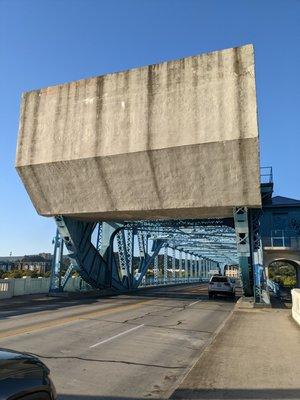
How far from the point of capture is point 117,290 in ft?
135

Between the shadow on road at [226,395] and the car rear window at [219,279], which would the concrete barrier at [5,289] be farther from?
the shadow on road at [226,395]

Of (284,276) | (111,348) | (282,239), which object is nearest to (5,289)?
(111,348)

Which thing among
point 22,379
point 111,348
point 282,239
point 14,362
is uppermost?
point 282,239

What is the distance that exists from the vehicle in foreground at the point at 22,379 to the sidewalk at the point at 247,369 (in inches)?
132

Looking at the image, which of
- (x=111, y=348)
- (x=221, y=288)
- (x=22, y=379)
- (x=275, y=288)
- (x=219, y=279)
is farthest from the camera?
(x=275, y=288)

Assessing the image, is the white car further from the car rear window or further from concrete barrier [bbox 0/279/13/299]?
concrete barrier [bbox 0/279/13/299]

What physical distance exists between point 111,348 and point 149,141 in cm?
1611

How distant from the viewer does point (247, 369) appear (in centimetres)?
858

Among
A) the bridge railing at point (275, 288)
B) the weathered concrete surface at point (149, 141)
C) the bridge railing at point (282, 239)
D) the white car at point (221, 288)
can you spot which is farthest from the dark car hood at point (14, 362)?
the bridge railing at point (275, 288)

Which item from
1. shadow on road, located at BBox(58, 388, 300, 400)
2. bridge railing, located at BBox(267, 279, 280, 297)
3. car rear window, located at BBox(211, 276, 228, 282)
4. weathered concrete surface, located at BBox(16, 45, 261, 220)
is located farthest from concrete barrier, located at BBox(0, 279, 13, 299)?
bridge railing, located at BBox(267, 279, 280, 297)

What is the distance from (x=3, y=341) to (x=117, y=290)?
30.3m

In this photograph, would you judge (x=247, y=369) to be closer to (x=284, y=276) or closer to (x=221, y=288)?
(x=221, y=288)

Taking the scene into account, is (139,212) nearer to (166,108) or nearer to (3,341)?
(166,108)

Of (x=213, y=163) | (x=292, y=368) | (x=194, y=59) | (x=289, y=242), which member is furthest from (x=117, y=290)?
(x=292, y=368)
